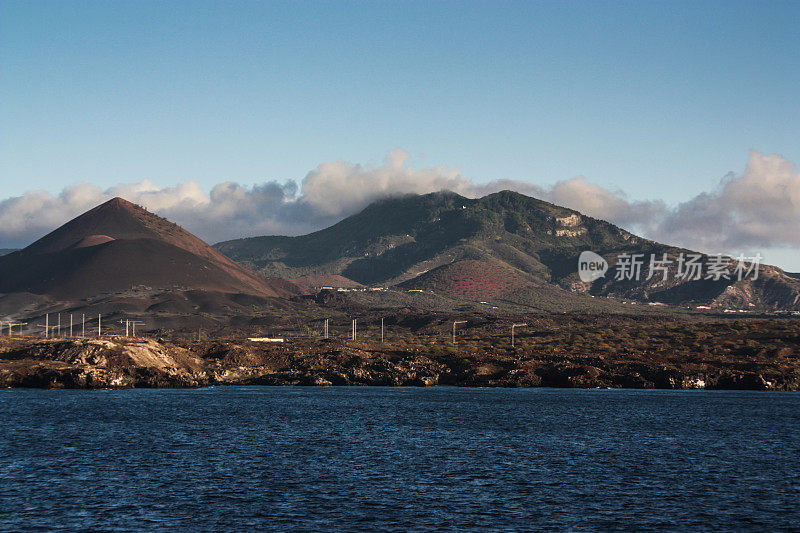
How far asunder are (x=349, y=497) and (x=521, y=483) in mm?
14074

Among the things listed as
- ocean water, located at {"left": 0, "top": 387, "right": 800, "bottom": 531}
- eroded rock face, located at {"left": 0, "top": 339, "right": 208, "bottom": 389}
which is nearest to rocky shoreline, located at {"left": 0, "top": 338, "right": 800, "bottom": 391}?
eroded rock face, located at {"left": 0, "top": 339, "right": 208, "bottom": 389}

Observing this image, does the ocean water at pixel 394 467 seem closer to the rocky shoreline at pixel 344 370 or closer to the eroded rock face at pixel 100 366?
the eroded rock face at pixel 100 366

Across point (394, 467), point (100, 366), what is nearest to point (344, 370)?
point (100, 366)

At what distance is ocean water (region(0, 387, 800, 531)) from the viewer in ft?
163

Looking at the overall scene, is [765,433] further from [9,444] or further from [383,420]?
[9,444]

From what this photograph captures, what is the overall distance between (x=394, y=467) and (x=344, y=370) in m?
122

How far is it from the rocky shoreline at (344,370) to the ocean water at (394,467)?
37.1m

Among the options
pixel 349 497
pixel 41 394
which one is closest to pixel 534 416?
pixel 349 497

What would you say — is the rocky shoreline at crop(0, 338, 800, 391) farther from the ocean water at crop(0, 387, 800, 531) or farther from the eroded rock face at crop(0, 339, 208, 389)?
the ocean water at crop(0, 387, 800, 531)

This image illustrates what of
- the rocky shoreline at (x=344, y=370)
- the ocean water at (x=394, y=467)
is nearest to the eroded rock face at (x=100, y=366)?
the rocky shoreline at (x=344, y=370)

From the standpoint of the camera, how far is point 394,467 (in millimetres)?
69250

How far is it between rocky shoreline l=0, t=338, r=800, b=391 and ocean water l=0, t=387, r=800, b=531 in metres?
37.1

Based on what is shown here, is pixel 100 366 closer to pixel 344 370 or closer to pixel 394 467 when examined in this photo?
pixel 344 370

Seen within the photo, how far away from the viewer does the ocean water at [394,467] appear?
49.6 m
